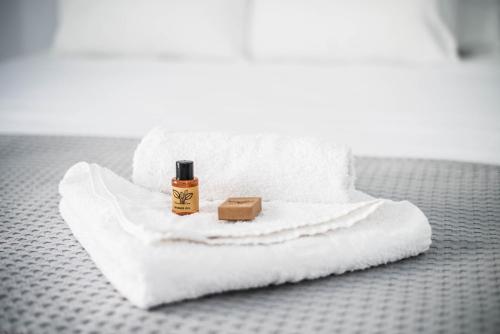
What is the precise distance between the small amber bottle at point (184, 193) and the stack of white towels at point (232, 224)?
21 mm

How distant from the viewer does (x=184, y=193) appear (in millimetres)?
957

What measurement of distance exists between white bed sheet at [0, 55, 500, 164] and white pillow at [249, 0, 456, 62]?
0.06 metres

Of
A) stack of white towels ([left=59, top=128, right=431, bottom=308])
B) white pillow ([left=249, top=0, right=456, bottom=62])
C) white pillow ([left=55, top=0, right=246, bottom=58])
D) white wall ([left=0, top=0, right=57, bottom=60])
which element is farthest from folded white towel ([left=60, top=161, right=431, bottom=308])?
white wall ([left=0, top=0, right=57, bottom=60])

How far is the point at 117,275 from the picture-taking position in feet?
2.70

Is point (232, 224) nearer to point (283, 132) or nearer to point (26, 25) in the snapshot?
point (283, 132)

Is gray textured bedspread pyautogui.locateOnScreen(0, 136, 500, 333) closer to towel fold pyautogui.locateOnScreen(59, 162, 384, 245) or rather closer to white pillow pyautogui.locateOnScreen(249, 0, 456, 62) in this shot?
towel fold pyautogui.locateOnScreen(59, 162, 384, 245)

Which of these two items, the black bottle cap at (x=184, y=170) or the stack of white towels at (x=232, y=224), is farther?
the black bottle cap at (x=184, y=170)

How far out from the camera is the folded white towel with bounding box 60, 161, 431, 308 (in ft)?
2.59

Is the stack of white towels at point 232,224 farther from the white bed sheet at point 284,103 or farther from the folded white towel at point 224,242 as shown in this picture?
the white bed sheet at point 284,103

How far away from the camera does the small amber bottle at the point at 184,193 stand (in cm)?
96

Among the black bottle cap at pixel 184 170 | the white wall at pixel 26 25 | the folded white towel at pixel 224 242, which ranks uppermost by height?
the white wall at pixel 26 25

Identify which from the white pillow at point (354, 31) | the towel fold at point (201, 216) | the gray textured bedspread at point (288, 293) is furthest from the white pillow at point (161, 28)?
the towel fold at point (201, 216)

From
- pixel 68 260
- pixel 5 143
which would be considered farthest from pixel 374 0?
pixel 68 260

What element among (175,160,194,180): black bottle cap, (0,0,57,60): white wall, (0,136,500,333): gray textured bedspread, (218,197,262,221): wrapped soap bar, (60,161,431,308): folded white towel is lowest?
(0,136,500,333): gray textured bedspread
